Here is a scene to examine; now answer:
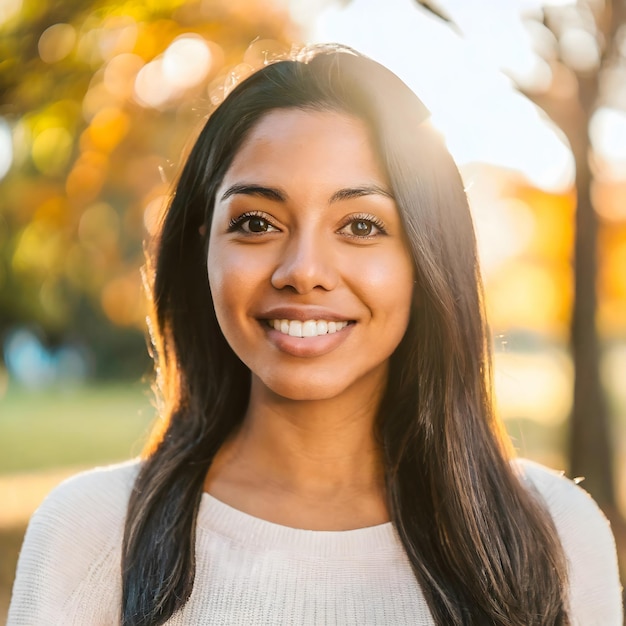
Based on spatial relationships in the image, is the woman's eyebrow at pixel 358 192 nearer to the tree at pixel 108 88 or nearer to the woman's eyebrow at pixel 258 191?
the woman's eyebrow at pixel 258 191

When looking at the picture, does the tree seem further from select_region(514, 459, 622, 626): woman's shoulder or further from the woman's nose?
select_region(514, 459, 622, 626): woman's shoulder

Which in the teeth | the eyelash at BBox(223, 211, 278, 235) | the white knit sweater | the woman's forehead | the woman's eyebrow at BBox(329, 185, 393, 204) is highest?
the woman's forehead

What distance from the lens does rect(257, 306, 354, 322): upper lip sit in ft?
7.34

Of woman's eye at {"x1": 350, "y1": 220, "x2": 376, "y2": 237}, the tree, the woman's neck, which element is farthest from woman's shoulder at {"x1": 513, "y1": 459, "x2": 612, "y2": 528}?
the tree

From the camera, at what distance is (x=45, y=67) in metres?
4.20

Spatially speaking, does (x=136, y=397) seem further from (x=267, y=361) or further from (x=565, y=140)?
(x=267, y=361)

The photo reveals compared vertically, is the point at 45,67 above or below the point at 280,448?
above

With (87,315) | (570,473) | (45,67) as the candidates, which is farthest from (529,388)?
(45,67)

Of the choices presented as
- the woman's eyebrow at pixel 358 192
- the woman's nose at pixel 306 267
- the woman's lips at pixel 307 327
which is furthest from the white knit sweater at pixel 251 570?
the woman's eyebrow at pixel 358 192

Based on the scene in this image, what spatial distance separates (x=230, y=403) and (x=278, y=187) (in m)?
0.78

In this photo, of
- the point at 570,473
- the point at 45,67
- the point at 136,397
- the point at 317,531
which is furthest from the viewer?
the point at 136,397

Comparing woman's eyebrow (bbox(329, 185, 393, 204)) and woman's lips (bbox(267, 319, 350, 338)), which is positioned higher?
woman's eyebrow (bbox(329, 185, 393, 204))

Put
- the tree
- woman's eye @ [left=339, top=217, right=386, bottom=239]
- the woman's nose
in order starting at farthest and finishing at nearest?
the tree
woman's eye @ [left=339, top=217, right=386, bottom=239]
the woman's nose

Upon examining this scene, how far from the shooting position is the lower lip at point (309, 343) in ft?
7.41
